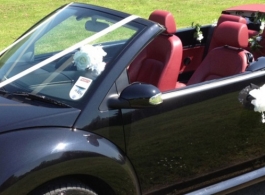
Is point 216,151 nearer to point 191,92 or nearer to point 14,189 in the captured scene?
point 191,92

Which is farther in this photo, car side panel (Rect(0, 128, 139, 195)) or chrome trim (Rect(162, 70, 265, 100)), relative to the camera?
chrome trim (Rect(162, 70, 265, 100))

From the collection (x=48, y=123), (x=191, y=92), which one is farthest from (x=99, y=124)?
(x=191, y=92)

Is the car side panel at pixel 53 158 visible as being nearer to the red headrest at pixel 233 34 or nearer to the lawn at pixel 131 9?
the red headrest at pixel 233 34

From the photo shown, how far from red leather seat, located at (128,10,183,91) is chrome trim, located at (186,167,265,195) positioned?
2.90ft

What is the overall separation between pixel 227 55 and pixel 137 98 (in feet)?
4.97

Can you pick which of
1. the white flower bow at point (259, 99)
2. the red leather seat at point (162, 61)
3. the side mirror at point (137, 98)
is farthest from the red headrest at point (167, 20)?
the side mirror at point (137, 98)

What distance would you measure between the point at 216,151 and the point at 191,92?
481 mm

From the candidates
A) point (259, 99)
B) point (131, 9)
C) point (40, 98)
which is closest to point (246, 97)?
point (259, 99)

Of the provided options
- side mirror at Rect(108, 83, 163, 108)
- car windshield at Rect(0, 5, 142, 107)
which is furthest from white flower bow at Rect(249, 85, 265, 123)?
car windshield at Rect(0, 5, 142, 107)

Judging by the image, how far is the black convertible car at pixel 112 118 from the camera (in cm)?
274

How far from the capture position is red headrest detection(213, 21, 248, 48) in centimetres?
398

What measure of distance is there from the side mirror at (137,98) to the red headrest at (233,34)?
4.38 feet

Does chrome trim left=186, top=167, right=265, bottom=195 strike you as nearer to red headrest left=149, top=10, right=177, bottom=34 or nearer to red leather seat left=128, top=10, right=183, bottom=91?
red leather seat left=128, top=10, right=183, bottom=91

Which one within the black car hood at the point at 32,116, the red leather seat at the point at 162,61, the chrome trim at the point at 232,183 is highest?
the black car hood at the point at 32,116
